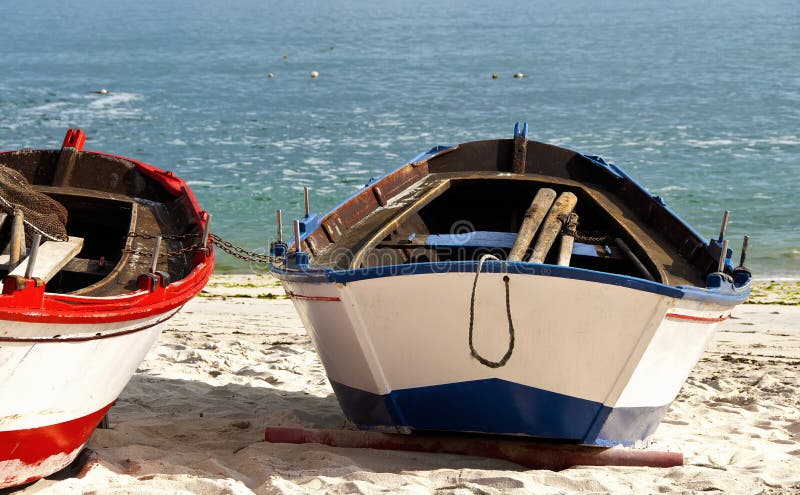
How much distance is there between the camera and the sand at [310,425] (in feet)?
19.7

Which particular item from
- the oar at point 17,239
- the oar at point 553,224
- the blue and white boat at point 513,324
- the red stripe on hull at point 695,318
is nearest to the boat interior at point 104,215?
the oar at point 17,239

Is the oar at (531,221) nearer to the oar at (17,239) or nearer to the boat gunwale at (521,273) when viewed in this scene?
the boat gunwale at (521,273)

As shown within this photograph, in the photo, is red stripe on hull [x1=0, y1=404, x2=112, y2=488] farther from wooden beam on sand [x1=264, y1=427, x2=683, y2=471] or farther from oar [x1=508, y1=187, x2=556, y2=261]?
oar [x1=508, y1=187, x2=556, y2=261]

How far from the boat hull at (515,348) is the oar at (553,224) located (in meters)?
1.24

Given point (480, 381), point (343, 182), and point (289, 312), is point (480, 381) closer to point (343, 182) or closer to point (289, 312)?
point (289, 312)

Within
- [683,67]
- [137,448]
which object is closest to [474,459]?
[137,448]

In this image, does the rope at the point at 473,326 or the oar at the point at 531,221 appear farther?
the oar at the point at 531,221

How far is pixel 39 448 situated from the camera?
573 cm

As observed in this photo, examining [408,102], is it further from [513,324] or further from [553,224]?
[513,324]

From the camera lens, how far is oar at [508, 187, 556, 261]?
736 centimetres

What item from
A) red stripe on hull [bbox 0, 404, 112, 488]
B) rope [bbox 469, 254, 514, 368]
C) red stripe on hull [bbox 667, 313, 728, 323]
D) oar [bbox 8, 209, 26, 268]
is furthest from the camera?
oar [bbox 8, 209, 26, 268]

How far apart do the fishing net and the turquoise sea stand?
9.19 meters

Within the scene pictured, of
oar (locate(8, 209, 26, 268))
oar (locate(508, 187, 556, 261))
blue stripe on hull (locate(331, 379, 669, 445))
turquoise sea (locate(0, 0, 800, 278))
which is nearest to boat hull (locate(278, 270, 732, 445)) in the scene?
blue stripe on hull (locate(331, 379, 669, 445))

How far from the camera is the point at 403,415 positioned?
656 cm
